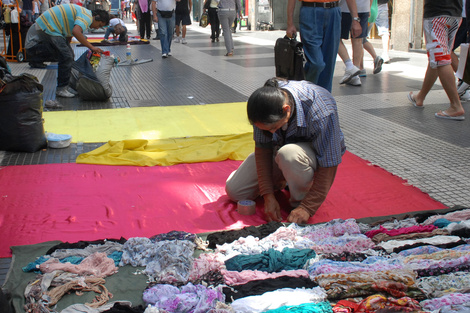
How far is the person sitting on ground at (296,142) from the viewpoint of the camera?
2.78 meters

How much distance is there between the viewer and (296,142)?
3264 millimetres

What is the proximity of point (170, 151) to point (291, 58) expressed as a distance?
1347mm

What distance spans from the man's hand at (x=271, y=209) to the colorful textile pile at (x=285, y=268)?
157mm

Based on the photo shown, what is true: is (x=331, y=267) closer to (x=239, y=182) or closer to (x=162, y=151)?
(x=239, y=182)

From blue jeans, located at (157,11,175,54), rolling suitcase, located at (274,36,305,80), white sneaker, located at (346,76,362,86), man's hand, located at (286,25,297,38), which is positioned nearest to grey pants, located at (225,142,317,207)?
rolling suitcase, located at (274,36,305,80)

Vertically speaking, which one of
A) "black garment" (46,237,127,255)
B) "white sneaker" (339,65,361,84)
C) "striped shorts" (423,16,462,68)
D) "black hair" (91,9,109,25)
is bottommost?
"black garment" (46,237,127,255)

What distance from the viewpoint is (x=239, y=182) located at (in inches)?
139

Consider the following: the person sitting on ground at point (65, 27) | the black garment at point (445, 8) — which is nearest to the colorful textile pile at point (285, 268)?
the black garment at point (445, 8)

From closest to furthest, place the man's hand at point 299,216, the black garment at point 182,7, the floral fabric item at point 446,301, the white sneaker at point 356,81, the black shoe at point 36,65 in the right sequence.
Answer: the floral fabric item at point 446,301
the man's hand at point 299,216
the white sneaker at point 356,81
the black shoe at point 36,65
the black garment at point 182,7

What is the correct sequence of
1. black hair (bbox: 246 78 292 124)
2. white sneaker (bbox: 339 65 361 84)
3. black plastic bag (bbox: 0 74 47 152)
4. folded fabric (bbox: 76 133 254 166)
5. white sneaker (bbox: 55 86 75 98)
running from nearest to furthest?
black hair (bbox: 246 78 292 124) → folded fabric (bbox: 76 133 254 166) → black plastic bag (bbox: 0 74 47 152) → white sneaker (bbox: 55 86 75 98) → white sneaker (bbox: 339 65 361 84)

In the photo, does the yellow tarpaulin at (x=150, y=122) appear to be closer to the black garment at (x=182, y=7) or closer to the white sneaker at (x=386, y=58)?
the white sneaker at (x=386, y=58)

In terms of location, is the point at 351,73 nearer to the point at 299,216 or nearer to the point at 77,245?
the point at 299,216

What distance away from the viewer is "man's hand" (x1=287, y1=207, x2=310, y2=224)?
310cm

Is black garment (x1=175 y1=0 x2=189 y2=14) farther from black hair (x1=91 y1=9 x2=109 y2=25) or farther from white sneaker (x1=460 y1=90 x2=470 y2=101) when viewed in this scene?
white sneaker (x1=460 y1=90 x2=470 y2=101)
